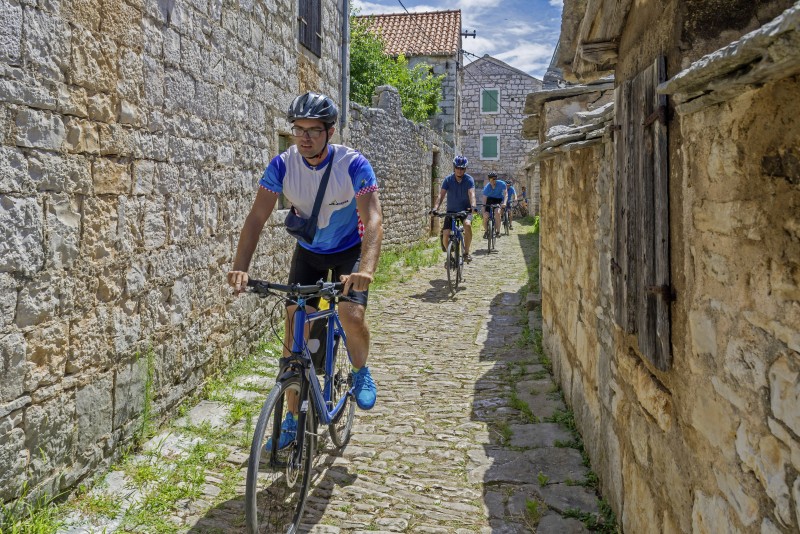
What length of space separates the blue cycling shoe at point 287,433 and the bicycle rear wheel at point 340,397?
530 millimetres

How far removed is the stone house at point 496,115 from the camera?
32.3 metres

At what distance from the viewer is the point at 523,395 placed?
481cm

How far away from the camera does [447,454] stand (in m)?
3.82

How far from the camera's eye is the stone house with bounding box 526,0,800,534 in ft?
4.62

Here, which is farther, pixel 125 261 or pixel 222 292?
pixel 222 292

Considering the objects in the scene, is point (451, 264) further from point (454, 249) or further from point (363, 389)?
point (363, 389)

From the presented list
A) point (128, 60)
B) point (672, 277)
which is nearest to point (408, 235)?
point (128, 60)

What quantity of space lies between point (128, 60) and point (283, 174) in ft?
3.60

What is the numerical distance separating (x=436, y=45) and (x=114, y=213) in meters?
21.5

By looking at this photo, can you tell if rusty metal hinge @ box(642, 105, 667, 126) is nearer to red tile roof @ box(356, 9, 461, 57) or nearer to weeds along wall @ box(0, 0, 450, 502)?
weeds along wall @ box(0, 0, 450, 502)

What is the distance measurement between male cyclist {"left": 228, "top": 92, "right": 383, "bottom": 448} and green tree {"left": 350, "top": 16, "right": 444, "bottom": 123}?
658 inches

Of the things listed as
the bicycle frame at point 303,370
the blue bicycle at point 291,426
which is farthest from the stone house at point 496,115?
the blue bicycle at point 291,426

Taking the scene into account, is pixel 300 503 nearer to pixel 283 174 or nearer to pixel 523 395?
pixel 283 174

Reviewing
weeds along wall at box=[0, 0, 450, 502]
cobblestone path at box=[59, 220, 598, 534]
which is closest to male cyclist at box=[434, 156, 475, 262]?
cobblestone path at box=[59, 220, 598, 534]
